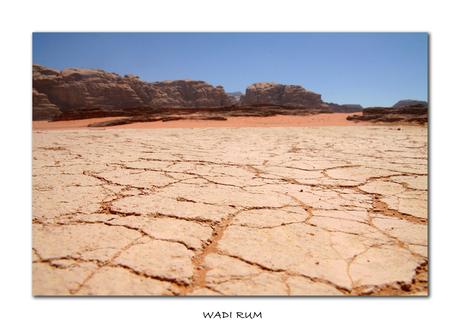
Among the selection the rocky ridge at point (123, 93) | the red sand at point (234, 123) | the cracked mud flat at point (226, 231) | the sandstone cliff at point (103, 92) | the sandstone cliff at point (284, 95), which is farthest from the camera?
the sandstone cliff at point (284, 95)

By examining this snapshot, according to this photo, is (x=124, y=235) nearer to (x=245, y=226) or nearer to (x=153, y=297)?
(x=153, y=297)

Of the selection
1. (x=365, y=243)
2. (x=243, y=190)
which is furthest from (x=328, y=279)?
(x=243, y=190)

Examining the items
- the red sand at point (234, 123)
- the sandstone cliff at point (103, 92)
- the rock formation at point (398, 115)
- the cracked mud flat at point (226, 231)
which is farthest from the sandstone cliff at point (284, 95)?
the cracked mud flat at point (226, 231)

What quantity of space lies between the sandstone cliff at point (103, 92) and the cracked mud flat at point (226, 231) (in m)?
26.2

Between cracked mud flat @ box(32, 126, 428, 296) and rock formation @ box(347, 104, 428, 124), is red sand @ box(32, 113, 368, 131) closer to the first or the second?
rock formation @ box(347, 104, 428, 124)

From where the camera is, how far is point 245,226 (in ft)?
3.83

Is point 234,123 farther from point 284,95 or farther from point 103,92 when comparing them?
point 284,95

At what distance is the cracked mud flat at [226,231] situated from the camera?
0.83m

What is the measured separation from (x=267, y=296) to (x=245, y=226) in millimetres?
388

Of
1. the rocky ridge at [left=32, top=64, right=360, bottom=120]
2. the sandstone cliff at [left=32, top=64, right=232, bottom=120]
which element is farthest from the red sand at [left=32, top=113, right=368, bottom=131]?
the sandstone cliff at [left=32, top=64, right=232, bottom=120]

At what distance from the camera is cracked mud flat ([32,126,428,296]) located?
825mm

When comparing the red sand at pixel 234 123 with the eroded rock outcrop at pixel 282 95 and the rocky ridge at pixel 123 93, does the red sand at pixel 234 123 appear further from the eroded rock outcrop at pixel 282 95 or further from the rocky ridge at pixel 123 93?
the eroded rock outcrop at pixel 282 95

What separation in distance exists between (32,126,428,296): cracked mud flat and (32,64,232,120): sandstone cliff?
86.0 ft

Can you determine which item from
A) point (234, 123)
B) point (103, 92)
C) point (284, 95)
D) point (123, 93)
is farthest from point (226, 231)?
point (284, 95)
